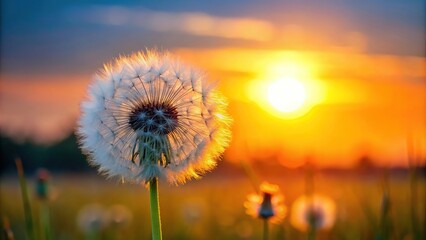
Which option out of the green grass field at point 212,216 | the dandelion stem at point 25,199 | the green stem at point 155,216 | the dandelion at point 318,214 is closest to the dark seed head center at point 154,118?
the green stem at point 155,216

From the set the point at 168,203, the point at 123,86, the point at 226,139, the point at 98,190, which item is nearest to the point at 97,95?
the point at 123,86

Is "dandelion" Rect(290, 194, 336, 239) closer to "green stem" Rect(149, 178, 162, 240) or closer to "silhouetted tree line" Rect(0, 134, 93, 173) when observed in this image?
"green stem" Rect(149, 178, 162, 240)

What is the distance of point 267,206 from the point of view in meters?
3.22

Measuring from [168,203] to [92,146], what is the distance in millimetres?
8223

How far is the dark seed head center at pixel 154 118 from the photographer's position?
2.71 m

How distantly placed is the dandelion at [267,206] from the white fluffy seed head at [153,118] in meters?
0.54

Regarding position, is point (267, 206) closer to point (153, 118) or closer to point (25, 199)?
point (153, 118)

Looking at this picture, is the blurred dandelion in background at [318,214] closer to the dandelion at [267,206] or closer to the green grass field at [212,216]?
the green grass field at [212,216]

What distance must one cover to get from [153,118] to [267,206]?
0.76m

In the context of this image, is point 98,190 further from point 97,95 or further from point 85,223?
point 97,95

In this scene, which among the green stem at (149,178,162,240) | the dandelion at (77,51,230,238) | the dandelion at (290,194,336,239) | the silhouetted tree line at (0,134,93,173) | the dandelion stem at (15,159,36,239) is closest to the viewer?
the green stem at (149,178,162,240)

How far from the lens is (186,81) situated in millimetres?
2875

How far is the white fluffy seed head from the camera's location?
2703mm

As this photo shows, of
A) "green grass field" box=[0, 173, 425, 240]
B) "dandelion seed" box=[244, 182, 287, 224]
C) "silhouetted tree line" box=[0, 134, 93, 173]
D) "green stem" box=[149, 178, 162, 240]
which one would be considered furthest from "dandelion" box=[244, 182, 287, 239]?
"silhouetted tree line" box=[0, 134, 93, 173]
